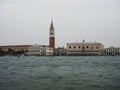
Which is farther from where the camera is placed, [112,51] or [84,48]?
[112,51]

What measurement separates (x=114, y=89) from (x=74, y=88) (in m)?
1.84

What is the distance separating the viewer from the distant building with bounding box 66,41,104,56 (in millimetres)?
104062

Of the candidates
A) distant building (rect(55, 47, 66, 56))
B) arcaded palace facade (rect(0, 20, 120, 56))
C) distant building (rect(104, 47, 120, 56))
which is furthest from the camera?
distant building (rect(55, 47, 66, 56))

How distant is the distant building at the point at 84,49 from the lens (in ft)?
341

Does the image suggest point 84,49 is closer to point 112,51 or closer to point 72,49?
point 72,49

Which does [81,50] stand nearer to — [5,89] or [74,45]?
[74,45]

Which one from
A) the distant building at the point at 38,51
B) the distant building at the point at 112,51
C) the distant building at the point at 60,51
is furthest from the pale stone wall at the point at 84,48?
the distant building at the point at 60,51

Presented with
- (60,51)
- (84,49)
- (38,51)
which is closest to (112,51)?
(84,49)

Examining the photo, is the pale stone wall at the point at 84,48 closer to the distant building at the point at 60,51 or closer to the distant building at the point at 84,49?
the distant building at the point at 84,49

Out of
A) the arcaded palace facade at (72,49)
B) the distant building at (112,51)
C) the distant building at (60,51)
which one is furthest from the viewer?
the distant building at (60,51)

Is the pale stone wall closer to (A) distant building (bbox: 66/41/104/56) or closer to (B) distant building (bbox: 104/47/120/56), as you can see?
(A) distant building (bbox: 66/41/104/56)

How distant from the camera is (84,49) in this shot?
104 metres

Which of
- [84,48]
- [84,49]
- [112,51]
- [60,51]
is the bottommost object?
[112,51]

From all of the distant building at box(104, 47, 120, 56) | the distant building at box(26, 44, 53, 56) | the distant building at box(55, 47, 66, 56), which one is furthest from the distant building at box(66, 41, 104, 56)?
the distant building at box(55, 47, 66, 56)
